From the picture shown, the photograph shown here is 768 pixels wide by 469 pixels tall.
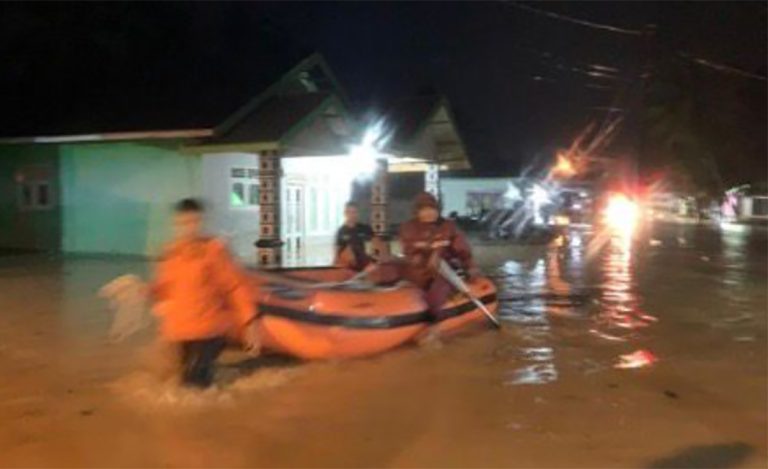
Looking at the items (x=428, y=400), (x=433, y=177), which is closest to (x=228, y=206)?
(x=433, y=177)

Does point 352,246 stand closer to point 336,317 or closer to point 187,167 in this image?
point 336,317

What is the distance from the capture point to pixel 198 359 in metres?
7.58

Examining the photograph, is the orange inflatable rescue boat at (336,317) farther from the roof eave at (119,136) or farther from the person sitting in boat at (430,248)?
the roof eave at (119,136)

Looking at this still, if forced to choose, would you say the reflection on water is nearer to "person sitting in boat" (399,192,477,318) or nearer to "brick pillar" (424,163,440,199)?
"person sitting in boat" (399,192,477,318)

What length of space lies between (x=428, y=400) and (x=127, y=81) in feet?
63.6

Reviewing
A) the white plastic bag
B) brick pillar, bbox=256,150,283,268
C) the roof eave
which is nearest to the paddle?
the white plastic bag

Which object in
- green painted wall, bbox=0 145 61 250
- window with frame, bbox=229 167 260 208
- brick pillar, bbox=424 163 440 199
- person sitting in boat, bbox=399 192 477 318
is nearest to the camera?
person sitting in boat, bbox=399 192 477 318

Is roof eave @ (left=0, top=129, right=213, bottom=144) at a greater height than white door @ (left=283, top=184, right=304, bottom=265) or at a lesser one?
greater

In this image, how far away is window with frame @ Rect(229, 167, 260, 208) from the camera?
24.3 m

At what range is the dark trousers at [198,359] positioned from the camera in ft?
24.7

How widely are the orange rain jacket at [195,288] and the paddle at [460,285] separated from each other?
3541mm

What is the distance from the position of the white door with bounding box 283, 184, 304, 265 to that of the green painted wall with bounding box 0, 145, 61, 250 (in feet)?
19.2

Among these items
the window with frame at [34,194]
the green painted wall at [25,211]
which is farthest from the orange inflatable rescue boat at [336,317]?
the window with frame at [34,194]

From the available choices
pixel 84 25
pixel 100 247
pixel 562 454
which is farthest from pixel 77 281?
pixel 84 25
